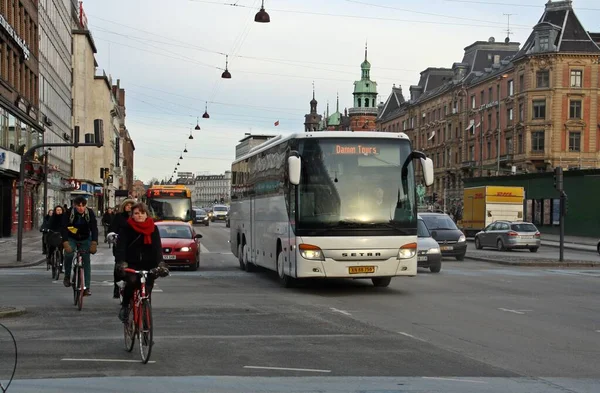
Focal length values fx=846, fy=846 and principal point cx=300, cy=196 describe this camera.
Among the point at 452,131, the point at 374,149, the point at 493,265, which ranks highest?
the point at 452,131

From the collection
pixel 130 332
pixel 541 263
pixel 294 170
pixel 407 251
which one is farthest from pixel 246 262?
pixel 130 332

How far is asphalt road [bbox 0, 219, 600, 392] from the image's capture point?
309 inches

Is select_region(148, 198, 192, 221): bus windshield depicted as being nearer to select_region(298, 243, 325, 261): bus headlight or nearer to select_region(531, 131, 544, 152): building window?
select_region(298, 243, 325, 261): bus headlight

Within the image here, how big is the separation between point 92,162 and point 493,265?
266 ft

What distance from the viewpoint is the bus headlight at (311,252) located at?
16.3 meters

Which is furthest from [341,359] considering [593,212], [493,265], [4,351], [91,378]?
[593,212]

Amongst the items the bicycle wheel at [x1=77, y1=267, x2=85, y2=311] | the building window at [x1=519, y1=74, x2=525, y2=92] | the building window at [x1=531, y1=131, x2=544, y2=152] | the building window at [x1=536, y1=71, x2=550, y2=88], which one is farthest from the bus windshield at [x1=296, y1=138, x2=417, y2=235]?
the building window at [x1=519, y1=74, x2=525, y2=92]

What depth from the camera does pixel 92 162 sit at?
10244 centimetres

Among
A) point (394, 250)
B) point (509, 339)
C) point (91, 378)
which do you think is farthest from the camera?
point (394, 250)

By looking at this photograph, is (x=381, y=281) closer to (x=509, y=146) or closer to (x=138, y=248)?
(x=138, y=248)

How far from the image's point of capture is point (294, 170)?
1580 cm

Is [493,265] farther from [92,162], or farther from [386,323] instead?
[92,162]

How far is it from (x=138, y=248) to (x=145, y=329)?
976mm

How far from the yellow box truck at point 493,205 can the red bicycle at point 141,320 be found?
4078 cm
